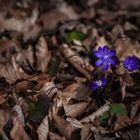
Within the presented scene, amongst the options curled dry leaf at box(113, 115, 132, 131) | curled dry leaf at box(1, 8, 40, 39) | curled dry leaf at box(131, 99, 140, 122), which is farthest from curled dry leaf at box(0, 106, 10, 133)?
curled dry leaf at box(1, 8, 40, 39)

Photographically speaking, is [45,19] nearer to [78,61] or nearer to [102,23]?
[102,23]

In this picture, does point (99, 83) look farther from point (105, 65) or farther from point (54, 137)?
point (54, 137)

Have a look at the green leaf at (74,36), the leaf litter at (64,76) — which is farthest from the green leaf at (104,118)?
the green leaf at (74,36)

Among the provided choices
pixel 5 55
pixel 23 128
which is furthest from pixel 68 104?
pixel 5 55

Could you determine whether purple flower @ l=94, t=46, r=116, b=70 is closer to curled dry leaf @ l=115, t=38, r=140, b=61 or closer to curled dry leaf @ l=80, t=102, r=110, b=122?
curled dry leaf @ l=80, t=102, r=110, b=122

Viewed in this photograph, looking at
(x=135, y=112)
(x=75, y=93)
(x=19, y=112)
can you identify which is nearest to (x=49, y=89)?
(x=75, y=93)

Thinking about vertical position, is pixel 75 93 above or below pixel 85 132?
above
